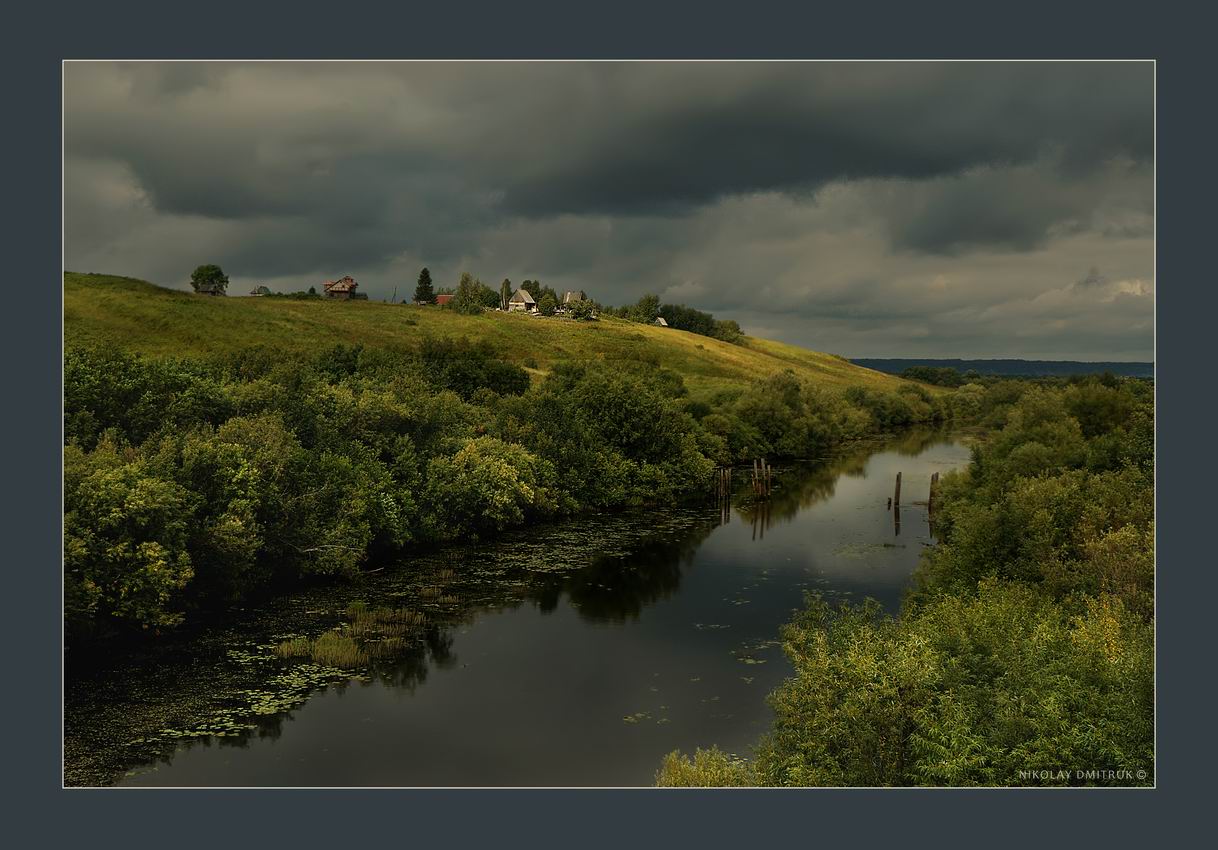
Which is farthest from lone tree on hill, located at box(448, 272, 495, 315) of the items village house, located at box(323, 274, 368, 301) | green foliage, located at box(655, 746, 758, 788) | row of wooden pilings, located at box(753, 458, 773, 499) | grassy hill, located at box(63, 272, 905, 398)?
green foliage, located at box(655, 746, 758, 788)

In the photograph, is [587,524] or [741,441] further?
[741,441]

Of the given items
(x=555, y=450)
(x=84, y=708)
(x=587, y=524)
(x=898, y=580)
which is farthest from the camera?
(x=555, y=450)

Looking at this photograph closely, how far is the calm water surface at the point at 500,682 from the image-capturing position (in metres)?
14.2

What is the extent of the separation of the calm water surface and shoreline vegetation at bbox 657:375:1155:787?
7.16 feet

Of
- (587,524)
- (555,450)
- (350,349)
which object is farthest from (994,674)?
(350,349)

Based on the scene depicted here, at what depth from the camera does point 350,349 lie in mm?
41531

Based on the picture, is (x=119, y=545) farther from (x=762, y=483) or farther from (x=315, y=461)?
(x=762, y=483)

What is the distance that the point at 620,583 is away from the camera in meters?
26.3

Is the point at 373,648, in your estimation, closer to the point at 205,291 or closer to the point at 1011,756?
the point at 205,291

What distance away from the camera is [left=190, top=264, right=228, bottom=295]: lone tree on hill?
17547 millimetres

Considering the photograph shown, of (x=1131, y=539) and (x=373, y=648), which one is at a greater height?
(x=1131, y=539)

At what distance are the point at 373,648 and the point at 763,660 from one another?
9.30m

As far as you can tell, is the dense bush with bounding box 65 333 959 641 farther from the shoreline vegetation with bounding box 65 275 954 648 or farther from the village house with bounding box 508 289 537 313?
the village house with bounding box 508 289 537 313

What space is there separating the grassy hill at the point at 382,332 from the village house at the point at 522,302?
142 inches
